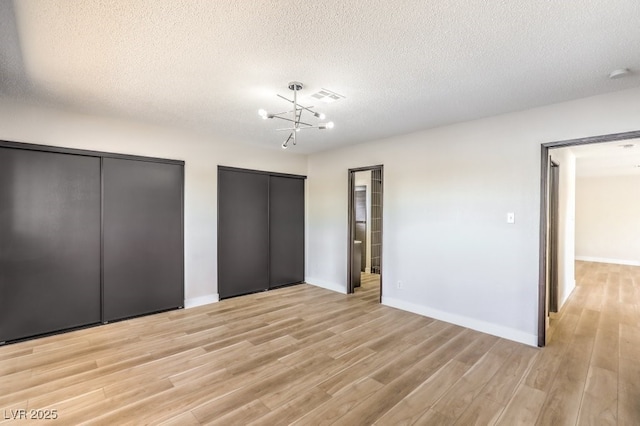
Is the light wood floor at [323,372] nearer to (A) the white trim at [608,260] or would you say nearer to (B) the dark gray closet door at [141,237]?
(B) the dark gray closet door at [141,237]

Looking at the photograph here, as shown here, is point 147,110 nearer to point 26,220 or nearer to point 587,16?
point 26,220

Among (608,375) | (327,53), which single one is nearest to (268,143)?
(327,53)

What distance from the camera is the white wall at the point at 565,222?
432cm

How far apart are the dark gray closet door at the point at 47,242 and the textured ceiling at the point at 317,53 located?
2.44ft

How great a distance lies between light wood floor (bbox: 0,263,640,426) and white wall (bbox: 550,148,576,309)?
2.47ft

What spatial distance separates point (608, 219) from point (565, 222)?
5.48 meters

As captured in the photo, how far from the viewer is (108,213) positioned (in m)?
3.76

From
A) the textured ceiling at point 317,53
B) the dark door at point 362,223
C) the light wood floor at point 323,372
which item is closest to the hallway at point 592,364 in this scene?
the light wood floor at point 323,372

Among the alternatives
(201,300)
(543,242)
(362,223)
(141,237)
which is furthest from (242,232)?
(543,242)

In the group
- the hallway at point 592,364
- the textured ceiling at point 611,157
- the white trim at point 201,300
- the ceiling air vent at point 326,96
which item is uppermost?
the ceiling air vent at point 326,96

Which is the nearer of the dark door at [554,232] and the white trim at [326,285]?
the dark door at [554,232]

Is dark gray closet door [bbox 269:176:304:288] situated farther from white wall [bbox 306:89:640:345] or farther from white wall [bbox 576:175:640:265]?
white wall [bbox 576:175:640:265]

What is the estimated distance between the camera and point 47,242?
3.37 m

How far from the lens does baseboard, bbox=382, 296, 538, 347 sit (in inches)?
129
